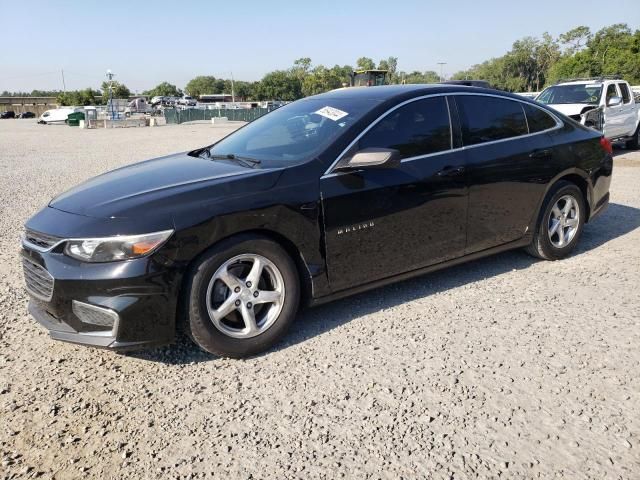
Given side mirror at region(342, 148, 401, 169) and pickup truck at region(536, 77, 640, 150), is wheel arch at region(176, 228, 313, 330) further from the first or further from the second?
pickup truck at region(536, 77, 640, 150)

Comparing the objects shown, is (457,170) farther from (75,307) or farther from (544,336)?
(75,307)

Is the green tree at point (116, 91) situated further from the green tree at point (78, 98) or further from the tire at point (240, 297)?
the tire at point (240, 297)

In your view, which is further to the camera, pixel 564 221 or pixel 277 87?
pixel 277 87

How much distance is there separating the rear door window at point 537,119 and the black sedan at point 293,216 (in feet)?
0.05

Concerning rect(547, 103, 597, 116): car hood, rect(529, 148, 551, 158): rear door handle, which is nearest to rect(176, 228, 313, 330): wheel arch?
Answer: rect(529, 148, 551, 158): rear door handle

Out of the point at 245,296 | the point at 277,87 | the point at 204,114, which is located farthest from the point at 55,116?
the point at 277,87

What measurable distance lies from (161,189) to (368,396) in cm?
179

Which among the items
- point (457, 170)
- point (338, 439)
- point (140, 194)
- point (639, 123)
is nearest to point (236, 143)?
point (140, 194)

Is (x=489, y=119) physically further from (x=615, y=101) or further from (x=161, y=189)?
(x=615, y=101)

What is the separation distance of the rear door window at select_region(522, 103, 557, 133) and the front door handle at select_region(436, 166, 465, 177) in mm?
1097

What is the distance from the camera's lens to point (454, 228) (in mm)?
4211

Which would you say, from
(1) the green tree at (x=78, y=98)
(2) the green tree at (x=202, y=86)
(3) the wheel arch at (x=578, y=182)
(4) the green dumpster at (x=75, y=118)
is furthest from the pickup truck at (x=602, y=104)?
(2) the green tree at (x=202, y=86)

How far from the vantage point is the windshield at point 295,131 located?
380 centimetres

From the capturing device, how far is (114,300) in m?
2.96
